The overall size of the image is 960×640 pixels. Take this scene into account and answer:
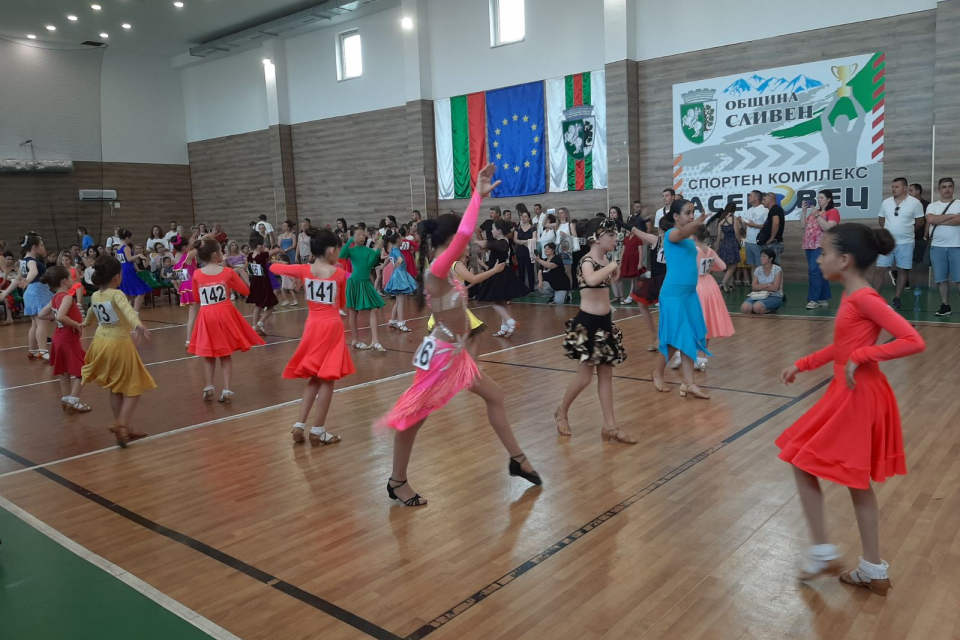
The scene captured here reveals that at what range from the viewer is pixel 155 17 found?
19.7m

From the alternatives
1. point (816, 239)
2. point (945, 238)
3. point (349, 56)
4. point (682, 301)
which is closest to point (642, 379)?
point (682, 301)

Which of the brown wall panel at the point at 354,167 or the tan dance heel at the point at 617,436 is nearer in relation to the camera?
the tan dance heel at the point at 617,436

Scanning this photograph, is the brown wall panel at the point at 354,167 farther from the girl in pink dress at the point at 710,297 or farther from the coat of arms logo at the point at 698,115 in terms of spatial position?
the girl in pink dress at the point at 710,297

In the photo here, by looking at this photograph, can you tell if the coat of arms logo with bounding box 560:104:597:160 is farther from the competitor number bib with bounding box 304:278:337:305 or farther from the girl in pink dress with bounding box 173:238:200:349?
the competitor number bib with bounding box 304:278:337:305

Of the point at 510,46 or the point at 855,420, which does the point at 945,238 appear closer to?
the point at 855,420

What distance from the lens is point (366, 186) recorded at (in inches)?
802

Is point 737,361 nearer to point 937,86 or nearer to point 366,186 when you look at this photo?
Answer: point 937,86

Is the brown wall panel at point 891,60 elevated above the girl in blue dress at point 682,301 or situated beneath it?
elevated above

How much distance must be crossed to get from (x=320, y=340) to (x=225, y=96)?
2104 centimetres

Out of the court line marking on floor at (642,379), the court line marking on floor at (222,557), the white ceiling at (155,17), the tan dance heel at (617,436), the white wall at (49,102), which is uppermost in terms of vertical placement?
the white ceiling at (155,17)

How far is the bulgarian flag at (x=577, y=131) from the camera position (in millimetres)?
15656

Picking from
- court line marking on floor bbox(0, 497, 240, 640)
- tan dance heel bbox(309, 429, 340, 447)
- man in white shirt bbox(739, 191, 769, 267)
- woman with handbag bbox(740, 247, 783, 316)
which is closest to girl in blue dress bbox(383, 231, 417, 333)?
woman with handbag bbox(740, 247, 783, 316)

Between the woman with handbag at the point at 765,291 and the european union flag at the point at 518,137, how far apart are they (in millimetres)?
6957

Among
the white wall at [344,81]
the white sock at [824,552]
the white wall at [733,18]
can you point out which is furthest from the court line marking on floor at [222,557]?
the white wall at [344,81]
